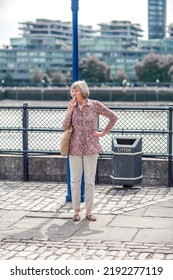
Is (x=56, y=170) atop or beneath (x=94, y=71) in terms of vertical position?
atop

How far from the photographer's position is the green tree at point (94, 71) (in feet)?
448

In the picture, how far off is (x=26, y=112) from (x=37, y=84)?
411 ft

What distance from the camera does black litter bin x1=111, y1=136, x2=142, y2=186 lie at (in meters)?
10.1

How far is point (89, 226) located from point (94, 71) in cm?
13052

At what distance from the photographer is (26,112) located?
11.0 metres

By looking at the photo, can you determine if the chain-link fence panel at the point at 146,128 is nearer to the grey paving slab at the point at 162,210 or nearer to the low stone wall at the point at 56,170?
the low stone wall at the point at 56,170

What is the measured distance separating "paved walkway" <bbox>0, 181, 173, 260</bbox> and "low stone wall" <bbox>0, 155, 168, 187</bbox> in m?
0.31

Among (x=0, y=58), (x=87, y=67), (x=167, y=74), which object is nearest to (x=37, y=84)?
(x=87, y=67)

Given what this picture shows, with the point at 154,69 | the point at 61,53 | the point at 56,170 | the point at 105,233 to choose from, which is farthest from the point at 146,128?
the point at 61,53

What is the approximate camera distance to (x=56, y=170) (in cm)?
1102

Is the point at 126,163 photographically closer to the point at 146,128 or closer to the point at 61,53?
the point at 146,128

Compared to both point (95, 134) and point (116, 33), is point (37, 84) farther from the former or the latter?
point (95, 134)

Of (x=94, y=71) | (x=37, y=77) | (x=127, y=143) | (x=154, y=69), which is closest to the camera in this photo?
(x=127, y=143)

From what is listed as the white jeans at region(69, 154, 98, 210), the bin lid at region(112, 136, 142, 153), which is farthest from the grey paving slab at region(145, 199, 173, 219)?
the bin lid at region(112, 136, 142, 153)
